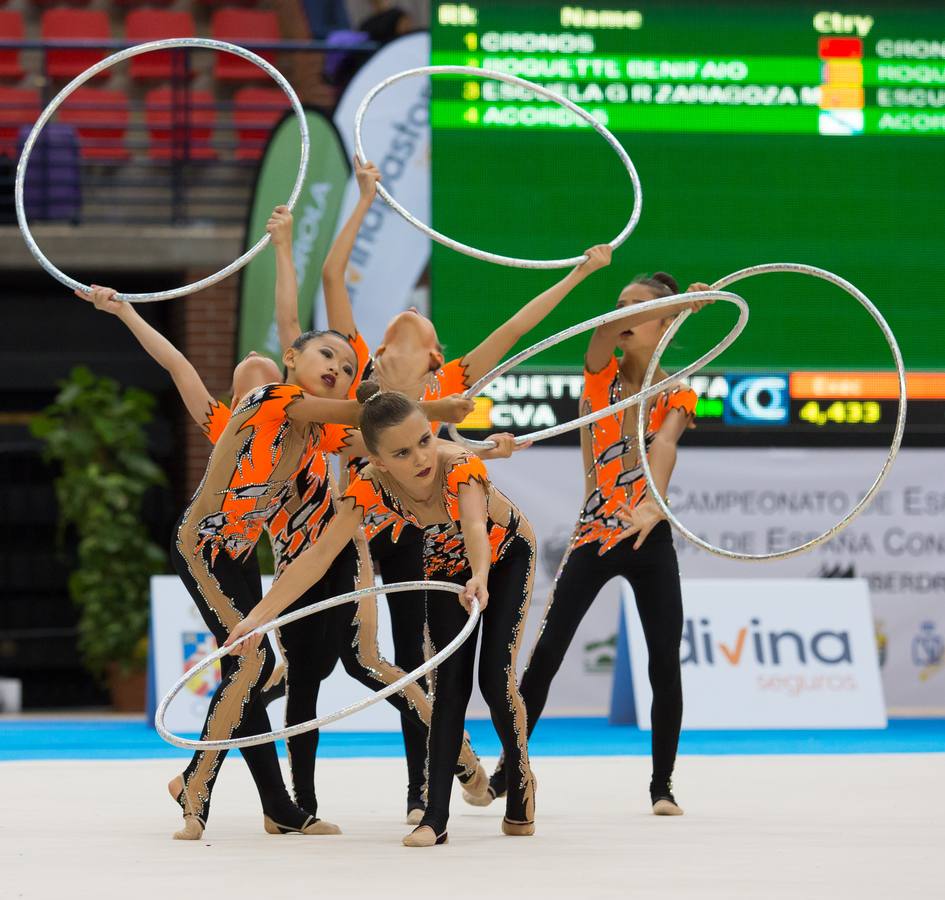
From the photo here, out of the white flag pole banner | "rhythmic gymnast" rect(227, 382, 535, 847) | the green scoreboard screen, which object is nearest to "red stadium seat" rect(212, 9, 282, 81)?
the white flag pole banner

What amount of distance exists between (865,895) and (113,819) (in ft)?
8.21

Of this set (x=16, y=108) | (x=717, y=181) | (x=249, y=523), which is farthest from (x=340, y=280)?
(x=16, y=108)

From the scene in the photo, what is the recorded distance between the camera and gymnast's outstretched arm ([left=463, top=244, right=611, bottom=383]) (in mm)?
5113

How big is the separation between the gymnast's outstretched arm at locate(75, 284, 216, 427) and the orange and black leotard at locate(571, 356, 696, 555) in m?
1.25

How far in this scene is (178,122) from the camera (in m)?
11.9

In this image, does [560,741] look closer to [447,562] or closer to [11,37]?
[447,562]

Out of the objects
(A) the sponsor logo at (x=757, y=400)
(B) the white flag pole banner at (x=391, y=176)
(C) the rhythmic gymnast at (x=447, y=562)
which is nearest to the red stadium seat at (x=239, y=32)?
(B) the white flag pole banner at (x=391, y=176)

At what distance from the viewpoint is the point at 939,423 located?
33.0ft

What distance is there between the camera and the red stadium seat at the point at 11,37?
12930 millimetres

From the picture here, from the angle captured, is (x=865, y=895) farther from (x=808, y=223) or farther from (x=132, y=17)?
(x=132, y=17)

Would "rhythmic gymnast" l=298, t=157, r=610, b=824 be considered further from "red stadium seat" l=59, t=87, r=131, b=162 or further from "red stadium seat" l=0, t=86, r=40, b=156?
"red stadium seat" l=0, t=86, r=40, b=156

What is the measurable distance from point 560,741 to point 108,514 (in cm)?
379

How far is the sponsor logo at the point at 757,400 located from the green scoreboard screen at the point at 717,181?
0.01m

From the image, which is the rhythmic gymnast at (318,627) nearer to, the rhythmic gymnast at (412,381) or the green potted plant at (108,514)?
the rhythmic gymnast at (412,381)
